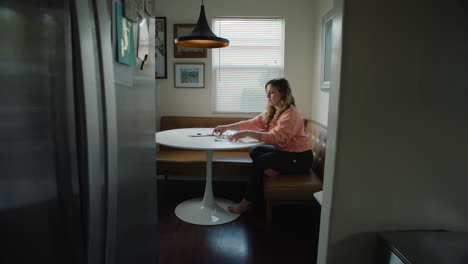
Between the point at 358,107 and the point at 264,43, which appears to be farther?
the point at 264,43

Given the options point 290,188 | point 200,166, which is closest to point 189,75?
point 200,166

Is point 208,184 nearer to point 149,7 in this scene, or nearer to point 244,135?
point 244,135

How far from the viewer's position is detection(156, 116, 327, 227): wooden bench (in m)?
2.56

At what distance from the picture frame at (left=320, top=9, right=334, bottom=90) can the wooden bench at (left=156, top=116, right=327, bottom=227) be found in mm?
475

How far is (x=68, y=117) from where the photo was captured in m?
0.65

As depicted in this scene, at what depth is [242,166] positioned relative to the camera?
3.34m

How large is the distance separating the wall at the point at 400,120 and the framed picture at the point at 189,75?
2967 mm

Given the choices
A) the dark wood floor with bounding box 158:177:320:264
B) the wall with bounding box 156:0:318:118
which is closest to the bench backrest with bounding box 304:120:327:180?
the dark wood floor with bounding box 158:177:320:264

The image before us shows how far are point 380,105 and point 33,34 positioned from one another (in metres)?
1.02

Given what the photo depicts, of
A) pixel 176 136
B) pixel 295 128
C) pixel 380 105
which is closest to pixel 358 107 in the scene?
pixel 380 105

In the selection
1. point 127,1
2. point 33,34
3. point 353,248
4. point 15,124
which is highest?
point 127,1

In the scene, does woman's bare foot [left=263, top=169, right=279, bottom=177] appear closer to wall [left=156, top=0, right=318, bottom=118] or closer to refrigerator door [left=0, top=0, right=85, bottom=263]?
wall [left=156, top=0, right=318, bottom=118]

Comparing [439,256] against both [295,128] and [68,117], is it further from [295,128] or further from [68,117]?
[295,128]

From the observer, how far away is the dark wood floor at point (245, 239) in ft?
7.29
